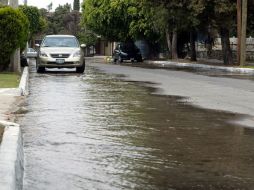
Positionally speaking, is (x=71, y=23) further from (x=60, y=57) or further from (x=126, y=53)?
(x=60, y=57)

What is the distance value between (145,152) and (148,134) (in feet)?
4.83

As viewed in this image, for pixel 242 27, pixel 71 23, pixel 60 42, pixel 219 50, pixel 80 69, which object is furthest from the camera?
pixel 71 23

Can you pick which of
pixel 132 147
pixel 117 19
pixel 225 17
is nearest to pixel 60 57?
pixel 225 17

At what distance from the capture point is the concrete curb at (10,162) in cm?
581

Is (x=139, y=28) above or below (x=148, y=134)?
above

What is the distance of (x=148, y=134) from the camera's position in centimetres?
992

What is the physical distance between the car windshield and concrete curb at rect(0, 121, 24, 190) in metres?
18.7

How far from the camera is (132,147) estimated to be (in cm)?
883

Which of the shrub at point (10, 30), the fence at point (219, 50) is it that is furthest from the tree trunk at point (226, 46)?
the shrub at point (10, 30)

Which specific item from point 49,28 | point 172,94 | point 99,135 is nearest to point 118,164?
point 99,135

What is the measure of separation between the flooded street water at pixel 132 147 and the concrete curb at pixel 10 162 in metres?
0.23

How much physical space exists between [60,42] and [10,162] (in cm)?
2119

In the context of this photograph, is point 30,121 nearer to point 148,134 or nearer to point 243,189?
point 148,134

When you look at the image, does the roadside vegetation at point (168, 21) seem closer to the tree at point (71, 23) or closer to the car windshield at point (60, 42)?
the car windshield at point (60, 42)
